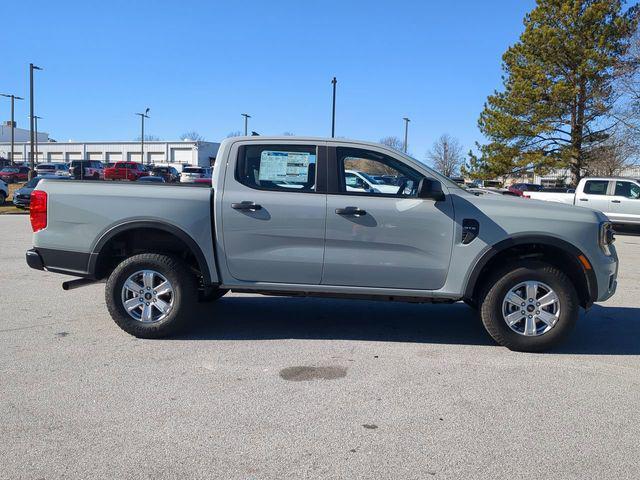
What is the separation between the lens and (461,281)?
212 inches

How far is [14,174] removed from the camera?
167 ft

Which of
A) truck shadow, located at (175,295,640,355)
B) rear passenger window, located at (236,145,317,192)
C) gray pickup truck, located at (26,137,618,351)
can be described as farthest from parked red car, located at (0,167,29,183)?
rear passenger window, located at (236,145,317,192)

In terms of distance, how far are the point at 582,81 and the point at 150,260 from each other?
29.3m

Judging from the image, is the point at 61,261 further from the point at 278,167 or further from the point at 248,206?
the point at 278,167

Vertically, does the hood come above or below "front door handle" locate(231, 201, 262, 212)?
above

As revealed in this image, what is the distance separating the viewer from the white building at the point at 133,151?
88.9m

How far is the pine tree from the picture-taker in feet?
93.6

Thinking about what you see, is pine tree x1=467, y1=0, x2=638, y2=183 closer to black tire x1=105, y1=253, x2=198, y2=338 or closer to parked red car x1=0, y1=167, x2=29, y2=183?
black tire x1=105, y1=253, x2=198, y2=338

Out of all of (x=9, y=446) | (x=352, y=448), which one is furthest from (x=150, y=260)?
(x=352, y=448)

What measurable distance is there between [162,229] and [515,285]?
3.33m

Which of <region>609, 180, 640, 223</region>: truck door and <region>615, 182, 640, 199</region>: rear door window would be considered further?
<region>615, 182, 640, 199</region>: rear door window

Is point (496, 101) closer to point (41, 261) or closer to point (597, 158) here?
point (597, 158)

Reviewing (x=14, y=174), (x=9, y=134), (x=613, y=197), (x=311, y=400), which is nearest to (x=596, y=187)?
(x=613, y=197)

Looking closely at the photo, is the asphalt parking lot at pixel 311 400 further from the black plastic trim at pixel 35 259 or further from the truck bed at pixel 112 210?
the truck bed at pixel 112 210
